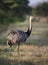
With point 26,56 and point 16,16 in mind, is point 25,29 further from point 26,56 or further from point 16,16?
point 26,56

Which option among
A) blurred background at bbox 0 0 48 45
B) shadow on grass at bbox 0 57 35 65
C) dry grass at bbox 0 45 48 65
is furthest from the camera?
blurred background at bbox 0 0 48 45

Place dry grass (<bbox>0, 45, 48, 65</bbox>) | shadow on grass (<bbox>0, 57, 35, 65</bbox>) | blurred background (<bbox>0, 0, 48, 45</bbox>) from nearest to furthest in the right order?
shadow on grass (<bbox>0, 57, 35, 65</bbox>)
dry grass (<bbox>0, 45, 48, 65</bbox>)
blurred background (<bbox>0, 0, 48, 45</bbox>)

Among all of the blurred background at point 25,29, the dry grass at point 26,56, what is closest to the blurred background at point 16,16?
the blurred background at point 25,29

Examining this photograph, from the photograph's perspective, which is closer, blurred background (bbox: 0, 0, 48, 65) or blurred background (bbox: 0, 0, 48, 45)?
blurred background (bbox: 0, 0, 48, 65)

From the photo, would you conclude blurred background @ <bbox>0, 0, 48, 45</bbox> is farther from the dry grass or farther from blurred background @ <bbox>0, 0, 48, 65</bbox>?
the dry grass

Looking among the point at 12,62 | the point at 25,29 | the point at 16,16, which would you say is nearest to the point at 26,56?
the point at 12,62

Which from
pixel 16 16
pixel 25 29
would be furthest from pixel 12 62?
pixel 16 16

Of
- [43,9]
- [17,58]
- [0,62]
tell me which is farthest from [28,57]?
[43,9]

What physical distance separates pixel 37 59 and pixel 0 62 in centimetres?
136

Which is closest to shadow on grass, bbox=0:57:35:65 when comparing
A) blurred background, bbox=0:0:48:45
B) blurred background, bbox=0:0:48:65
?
blurred background, bbox=0:0:48:65

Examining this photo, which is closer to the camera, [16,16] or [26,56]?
[26,56]

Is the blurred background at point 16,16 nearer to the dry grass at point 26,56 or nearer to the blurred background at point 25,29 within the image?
the blurred background at point 25,29

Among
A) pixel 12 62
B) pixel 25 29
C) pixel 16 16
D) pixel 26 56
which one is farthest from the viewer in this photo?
pixel 16 16

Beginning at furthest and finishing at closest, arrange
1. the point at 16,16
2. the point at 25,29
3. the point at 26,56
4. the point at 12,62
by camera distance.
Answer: the point at 16,16 < the point at 25,29 < the point at 26,56 < the point at 12,62
